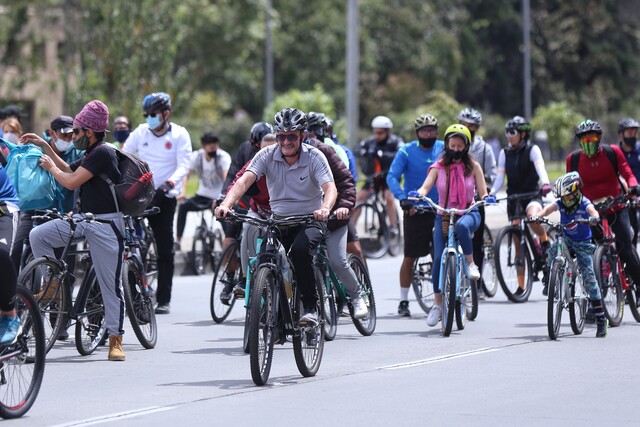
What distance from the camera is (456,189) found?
42.6ft

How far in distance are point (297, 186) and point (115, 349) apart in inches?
75.8

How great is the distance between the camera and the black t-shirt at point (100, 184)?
10641mm

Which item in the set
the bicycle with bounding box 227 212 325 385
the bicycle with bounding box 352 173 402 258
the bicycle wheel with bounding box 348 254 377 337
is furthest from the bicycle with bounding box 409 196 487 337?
the bicycle with bounding box 352 173 402 258

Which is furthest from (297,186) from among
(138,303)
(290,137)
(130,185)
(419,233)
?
(419,233)

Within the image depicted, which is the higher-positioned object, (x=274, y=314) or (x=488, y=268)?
(x=488, y=268)

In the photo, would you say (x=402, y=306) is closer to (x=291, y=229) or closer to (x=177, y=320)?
(x=177, y=320)

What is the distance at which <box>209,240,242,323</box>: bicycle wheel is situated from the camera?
44.3 ft

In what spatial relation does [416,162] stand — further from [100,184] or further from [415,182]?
[100,184]

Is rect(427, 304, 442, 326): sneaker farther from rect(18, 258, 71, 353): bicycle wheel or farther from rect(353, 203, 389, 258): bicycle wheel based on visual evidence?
rect(353, 203, 389, 258): bicycle wheel

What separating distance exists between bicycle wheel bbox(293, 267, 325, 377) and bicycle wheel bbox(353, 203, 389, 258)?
36.6 feet

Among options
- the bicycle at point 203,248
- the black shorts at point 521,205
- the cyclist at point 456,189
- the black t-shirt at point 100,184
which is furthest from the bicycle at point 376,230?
the black t-shirt at point 100,184

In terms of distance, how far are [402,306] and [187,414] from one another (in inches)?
236

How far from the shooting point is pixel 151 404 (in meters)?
8.91

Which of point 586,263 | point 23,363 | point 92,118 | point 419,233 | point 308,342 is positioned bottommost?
point 23,363
